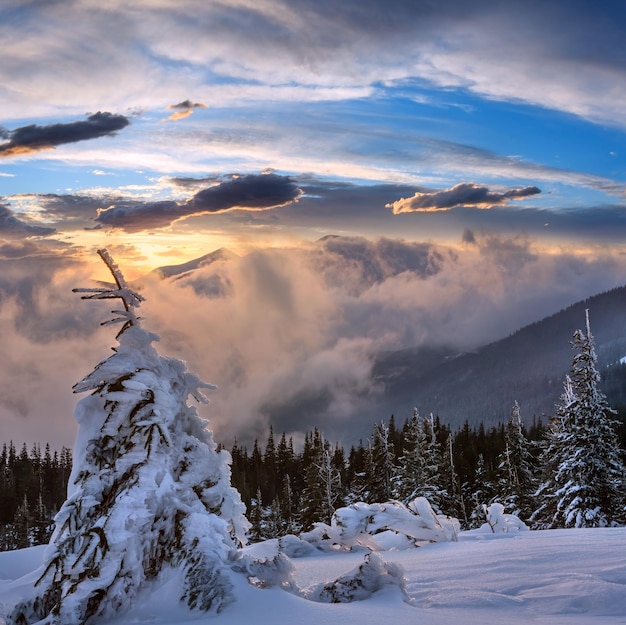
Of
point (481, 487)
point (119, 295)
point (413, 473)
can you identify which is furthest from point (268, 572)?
point (481, 487)

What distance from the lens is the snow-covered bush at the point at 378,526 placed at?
36.3 ft

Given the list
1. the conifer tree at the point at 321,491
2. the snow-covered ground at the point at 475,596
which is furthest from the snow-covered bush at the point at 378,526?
the conifer tree at the point at 321,491

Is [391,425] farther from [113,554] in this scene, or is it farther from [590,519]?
[113,554]

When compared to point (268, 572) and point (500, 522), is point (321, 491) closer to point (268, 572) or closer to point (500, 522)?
point (500, 522)

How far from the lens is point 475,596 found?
5.95 metres

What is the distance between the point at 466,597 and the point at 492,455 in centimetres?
8240

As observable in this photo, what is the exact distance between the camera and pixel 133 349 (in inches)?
340

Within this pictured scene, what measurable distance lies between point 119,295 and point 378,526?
19.8 feet

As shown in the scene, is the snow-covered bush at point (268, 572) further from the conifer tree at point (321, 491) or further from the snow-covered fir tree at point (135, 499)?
the conifer tree at point (321, 491)

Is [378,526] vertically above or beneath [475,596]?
beneath

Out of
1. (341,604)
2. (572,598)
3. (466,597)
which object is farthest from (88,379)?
(572,598)

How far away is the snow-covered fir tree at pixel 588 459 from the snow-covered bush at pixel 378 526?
2288cm

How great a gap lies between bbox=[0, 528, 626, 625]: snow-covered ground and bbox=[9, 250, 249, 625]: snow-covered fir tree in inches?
10.9

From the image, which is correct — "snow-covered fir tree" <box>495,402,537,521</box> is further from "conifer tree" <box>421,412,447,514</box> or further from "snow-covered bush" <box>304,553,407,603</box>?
"snow-covered bush" <box>304,553,407,603</box>
